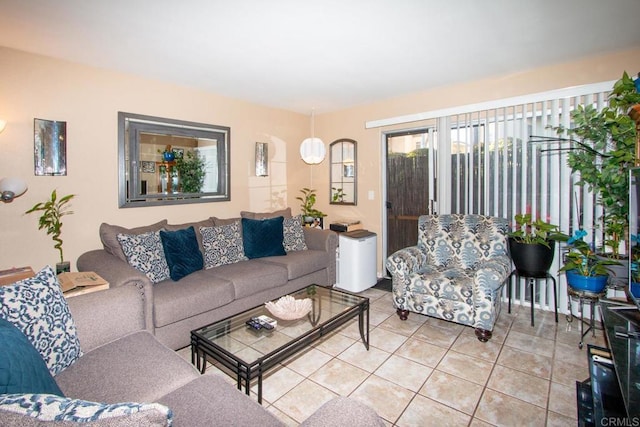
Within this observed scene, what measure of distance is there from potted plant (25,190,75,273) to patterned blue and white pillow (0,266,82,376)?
135cm

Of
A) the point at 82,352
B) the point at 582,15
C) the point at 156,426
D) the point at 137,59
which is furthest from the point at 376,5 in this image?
the point at 82,352

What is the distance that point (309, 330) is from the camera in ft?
6.89

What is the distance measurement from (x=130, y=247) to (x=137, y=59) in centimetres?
161

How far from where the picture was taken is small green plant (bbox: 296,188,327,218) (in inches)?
189

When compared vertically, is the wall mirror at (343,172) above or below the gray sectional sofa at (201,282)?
above

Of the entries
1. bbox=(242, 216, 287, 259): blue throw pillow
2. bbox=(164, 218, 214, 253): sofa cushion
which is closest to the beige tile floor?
bbox=(164, 218, 214, 253): sofa cushion

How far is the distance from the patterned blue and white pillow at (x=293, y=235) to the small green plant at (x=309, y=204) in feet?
2.46

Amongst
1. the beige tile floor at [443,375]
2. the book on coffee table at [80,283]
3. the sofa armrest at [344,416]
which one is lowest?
the beige tile floor at [443,375]

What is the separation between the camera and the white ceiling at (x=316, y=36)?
2.08 metres

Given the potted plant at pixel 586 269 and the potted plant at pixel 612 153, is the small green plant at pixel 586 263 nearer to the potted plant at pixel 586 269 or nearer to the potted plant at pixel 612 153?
the potted plant at pixel 586 269

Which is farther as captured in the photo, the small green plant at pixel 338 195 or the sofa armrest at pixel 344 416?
the small green plant at pixel 338 195

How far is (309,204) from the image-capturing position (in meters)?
4.90

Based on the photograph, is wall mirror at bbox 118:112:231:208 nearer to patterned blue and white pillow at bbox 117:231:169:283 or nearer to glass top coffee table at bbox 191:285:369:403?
patterned blue and white pillow at bbox 117:231:169:283

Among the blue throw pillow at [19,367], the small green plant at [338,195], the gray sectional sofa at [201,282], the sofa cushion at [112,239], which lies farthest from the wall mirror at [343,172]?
the blue throw pillow at [19,367]
